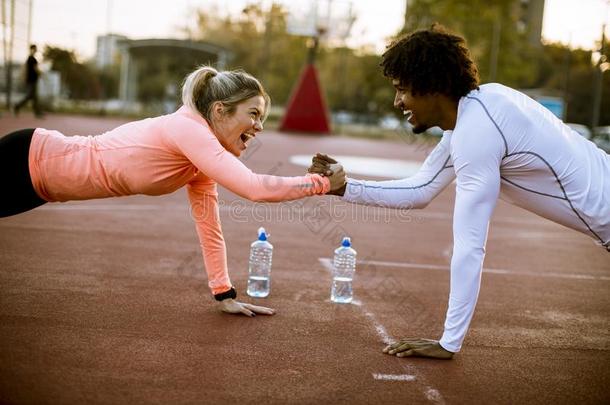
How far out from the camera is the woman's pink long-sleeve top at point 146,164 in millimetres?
3934

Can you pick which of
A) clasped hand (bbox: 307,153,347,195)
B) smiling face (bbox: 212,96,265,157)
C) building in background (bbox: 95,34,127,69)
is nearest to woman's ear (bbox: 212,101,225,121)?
smiling face (bbox: 212,96,265,157)

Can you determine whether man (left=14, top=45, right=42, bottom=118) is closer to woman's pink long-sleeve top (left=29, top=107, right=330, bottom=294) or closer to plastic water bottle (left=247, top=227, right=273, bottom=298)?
plastic water bottle (left=247, top=227, right=273, bottom=298)

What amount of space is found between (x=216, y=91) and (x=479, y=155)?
162cm

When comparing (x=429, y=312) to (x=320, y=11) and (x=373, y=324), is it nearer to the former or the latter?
(x=373, y=324)

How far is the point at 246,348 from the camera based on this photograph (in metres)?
4.20

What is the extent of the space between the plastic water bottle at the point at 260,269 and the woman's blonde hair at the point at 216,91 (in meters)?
1.55

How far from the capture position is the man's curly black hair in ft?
13.0

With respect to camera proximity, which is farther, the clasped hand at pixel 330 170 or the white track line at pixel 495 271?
the white track line at pixel 495 271

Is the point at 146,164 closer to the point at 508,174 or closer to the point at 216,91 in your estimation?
the point at 216,91

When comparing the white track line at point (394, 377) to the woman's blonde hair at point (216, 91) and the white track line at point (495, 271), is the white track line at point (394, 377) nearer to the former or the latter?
the woman's blonde hair at point (216, 91)

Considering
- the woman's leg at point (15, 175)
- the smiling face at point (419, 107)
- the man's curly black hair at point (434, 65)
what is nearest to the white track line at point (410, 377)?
the smiling face at point (419, 107)

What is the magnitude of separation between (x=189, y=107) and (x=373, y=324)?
6.86 ft

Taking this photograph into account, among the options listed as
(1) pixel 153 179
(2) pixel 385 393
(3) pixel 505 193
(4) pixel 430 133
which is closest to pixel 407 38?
(3) pixel 505 193

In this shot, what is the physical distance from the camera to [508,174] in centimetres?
406
